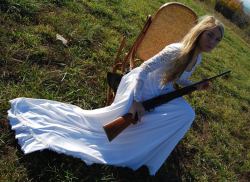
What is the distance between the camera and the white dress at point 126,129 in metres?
4.23

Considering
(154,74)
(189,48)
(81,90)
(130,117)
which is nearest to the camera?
(130,117)

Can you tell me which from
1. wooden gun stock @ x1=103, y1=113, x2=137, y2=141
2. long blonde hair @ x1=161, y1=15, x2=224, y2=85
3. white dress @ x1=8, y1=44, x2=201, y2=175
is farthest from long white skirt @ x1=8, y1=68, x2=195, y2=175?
long blonde hair @ x1=161, y1=15, x2=224, y2=85

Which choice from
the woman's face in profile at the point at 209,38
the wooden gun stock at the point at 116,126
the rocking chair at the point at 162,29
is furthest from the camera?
the rocking chair at the point at 162,29

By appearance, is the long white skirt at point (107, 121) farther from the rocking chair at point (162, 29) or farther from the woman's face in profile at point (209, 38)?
the rocking chair at point (162, 29)

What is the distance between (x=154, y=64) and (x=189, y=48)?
1.34 feet

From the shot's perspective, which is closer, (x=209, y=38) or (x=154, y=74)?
(x=209, y=38)

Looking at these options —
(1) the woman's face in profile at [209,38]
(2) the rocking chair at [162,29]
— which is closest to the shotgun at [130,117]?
(1) the woman's face in profile at [209,38]

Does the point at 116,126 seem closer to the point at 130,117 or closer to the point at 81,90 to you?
the point at 130,117

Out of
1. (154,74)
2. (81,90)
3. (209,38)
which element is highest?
(209,38)

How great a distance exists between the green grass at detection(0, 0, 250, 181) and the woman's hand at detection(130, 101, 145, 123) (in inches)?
25.4

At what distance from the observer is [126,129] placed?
175 inches

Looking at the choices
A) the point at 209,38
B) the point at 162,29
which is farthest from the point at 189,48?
the point at 162,29

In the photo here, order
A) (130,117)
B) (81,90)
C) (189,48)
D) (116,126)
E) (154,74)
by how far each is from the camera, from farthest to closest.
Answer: (81,90) → (154,74) → (189,48) → (130,117) → (116,126)

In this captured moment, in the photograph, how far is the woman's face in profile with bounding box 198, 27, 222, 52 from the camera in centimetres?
421
